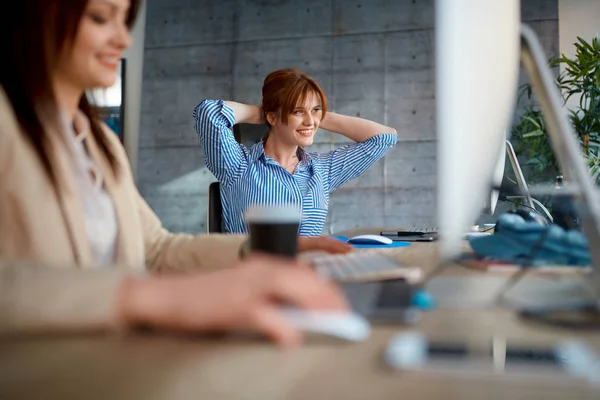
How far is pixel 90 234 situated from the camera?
857mm

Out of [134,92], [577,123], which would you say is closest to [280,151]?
[577,123]

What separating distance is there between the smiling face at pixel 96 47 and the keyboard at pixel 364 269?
48 cm

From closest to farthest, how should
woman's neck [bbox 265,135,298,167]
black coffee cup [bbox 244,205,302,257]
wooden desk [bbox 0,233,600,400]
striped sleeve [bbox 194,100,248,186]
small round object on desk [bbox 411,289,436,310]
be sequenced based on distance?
1. wooden desk [bbox 0,233,600,400]
2. small round object on desk [bbox 411,289,436,310]
3. black coffee cup [bbox 244,205,302,257]
4. striped sleeve [bbox 194,100,248,186]
5. woman's neck [bbox 265,135,298,167]

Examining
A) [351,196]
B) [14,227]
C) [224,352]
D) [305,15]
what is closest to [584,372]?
[224,352]

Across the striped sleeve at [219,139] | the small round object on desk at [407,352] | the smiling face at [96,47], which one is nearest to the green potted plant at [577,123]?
the striped sleeve at [219,139]

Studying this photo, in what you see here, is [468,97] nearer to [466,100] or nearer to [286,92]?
[466,100]

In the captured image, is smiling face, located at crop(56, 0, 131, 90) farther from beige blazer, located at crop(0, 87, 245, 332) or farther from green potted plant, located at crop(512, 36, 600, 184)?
green potted plant, located at crop(512, 36, 600, 184)

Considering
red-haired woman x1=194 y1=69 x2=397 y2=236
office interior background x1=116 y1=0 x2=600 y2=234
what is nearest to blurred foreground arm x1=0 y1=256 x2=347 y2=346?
red-haired woman x1=194 y1=69 x2=397 y2=236

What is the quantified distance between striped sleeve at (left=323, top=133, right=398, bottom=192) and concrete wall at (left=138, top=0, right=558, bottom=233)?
2108 millimetres

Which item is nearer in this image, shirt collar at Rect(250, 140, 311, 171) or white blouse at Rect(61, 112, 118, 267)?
white blouse at Rect(61, 112, 118, 267)

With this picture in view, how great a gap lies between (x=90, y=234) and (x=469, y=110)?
0.64 metres

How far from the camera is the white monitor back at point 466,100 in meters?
0.47

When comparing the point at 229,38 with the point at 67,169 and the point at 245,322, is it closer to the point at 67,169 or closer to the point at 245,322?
the point at 67,169

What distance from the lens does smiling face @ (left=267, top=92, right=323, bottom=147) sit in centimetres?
237
